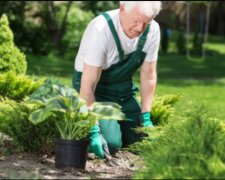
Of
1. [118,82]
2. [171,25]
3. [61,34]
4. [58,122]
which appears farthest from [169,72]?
[171,25]

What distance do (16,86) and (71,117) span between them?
262 centimetres

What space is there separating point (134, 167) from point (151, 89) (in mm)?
902

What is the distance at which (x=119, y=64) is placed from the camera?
18.6ft

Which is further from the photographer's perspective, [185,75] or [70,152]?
[185,75]

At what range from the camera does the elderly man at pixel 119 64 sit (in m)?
5.12

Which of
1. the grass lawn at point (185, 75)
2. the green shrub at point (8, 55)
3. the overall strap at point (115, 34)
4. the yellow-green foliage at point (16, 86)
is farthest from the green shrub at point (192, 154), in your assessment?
the grass lawn at point (185, 75)

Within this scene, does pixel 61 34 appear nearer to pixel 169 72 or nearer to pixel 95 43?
pixel 169 72

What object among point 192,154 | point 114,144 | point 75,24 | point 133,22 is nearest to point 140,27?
point 133,22

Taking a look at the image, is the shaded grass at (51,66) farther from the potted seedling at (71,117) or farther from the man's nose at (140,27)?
the potted seedling at (71,117)

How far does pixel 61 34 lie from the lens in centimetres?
2438

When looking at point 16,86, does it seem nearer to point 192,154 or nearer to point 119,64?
point 119,64

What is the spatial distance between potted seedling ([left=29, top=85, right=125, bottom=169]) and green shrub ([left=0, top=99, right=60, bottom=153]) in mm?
344

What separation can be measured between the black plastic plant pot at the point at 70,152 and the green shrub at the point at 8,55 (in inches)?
144

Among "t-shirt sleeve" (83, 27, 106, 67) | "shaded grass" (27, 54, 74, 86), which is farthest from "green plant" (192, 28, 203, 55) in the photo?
"t-shirt sleeve" (83, 27, 106, 67)
